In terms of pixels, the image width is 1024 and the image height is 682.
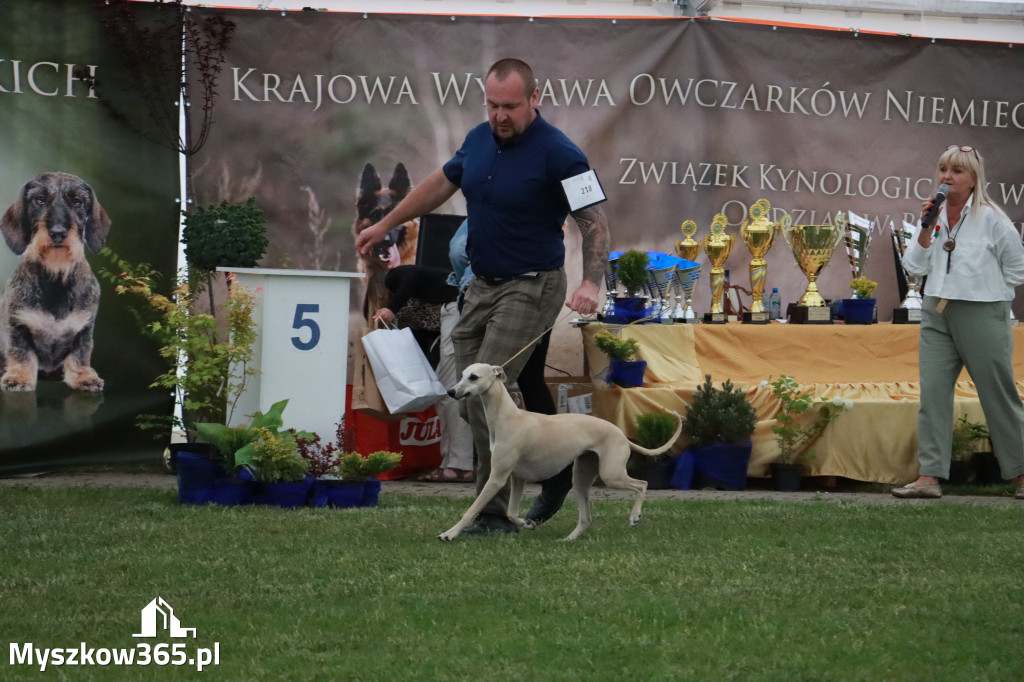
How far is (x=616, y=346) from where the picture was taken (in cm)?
792

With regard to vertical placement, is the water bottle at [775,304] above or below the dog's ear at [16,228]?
below

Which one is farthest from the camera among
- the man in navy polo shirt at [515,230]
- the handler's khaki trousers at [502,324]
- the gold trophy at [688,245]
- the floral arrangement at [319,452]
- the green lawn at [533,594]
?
the gold trophy at [688,245]

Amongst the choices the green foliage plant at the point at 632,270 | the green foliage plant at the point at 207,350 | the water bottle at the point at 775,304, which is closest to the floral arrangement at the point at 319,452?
the green foliage plant at the point at 207,350

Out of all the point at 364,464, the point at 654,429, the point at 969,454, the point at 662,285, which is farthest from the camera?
the point at 662,285

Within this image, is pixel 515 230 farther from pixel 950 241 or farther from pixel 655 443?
pixel 950 241

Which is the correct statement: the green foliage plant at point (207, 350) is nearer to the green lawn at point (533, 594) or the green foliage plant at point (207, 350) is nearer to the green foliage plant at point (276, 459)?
the green foliage plant at point (276, 459)

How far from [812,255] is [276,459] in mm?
4107

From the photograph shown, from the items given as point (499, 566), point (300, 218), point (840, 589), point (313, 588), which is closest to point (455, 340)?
point (499, 566)

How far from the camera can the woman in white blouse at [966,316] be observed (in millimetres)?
6957

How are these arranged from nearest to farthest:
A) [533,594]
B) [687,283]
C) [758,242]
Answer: [533,594]
[687,283]
[758,242]

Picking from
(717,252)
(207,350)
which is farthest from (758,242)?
(207,350)

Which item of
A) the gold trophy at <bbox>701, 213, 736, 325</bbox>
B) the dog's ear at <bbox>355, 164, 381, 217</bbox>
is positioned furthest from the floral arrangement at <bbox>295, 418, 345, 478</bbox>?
the gold trophy at <bbox>701, 213, 736, 325</bbox>

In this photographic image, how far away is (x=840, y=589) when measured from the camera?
425 cm

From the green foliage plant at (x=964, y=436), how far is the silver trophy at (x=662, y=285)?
194cm
